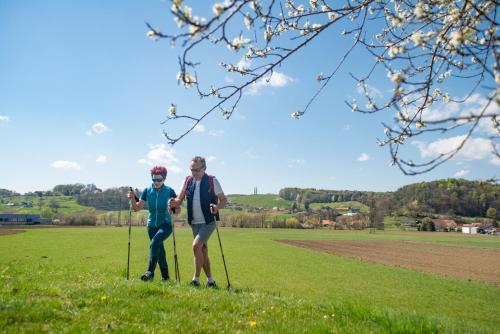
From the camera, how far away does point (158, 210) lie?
28.0ft

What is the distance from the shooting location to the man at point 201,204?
7.72 meters

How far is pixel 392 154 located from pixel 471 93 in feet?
4.62

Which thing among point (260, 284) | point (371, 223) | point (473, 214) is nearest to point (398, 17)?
point (260, 284)

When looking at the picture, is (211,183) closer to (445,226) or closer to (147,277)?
(147,277)

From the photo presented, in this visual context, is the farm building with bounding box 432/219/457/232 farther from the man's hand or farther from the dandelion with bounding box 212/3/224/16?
the dandelion with bounding box 212/3/224/16

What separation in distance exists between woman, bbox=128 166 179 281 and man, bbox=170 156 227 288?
0.51m

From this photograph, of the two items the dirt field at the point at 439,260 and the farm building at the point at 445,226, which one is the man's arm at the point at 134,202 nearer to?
the dirt field at the point at 439,260

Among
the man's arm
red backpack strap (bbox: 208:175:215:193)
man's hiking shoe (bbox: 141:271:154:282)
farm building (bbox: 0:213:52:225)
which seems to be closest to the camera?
man's hiking shoe (bbox: 141:271:154:282)

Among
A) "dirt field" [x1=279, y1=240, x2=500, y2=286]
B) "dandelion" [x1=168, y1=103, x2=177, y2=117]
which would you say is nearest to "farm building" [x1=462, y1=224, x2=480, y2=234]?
"dirt field" [x1=279, y1=240, x2=500, y2=286]

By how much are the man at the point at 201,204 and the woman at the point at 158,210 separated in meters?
0.51

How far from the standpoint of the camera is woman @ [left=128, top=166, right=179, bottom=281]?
829 centimetres

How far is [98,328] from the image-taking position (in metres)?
3.95

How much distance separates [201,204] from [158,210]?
1.31m

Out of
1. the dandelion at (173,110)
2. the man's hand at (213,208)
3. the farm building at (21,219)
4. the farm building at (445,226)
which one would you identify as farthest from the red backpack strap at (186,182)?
the farm building at (445,226)
